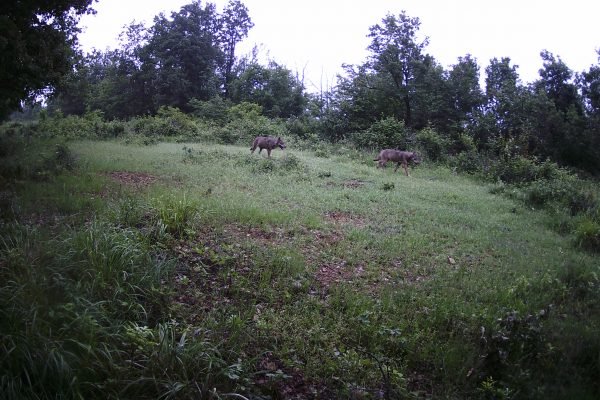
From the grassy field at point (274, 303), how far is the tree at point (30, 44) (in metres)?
3.39

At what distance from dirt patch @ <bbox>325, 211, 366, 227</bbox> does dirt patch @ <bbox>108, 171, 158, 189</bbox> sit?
514cm

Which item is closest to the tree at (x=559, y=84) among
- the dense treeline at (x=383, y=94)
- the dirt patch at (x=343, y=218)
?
the dense treeline at (x=383, y=94)

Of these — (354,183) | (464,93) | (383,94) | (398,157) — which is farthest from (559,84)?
(354,183)

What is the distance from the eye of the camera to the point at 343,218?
10570mm

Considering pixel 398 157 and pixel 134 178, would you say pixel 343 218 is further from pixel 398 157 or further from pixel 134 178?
pixel 398 157

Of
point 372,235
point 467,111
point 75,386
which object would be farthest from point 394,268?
point 467,111

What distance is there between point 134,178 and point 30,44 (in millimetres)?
4652

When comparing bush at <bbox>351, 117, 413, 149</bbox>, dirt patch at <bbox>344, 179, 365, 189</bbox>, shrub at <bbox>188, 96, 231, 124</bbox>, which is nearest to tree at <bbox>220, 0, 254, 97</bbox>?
Result: shrub at <bbox>188, 96, 231, 124</bbox>

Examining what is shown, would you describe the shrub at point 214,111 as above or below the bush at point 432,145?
above

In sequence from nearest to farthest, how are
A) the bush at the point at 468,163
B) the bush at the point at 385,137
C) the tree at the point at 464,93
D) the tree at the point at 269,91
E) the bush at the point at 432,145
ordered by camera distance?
the bush at the point at 468,163, the bush at the point at 432,145, the bush at the point at 385,137, the tree at the point at 464,93, the tree at the point at 269,91

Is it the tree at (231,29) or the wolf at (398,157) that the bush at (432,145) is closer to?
the wolf at (398,157)

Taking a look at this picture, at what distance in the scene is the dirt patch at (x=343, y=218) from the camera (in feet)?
33.0

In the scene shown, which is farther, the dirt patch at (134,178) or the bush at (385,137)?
the bush at (385,137)

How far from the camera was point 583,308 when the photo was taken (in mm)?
5777
